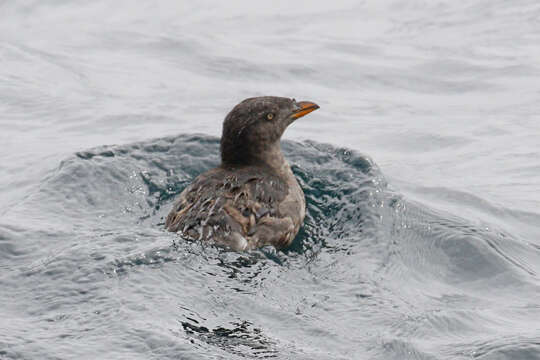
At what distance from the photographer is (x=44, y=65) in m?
16.2

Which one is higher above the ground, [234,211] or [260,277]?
[234,211]

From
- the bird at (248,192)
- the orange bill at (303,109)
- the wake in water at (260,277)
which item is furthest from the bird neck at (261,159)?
the wake in water at (260,277)

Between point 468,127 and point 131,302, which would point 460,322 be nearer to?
point 131,302

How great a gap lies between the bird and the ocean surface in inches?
7.8

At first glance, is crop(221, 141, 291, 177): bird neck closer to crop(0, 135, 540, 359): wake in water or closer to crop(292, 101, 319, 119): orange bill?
crop(292, 101, 319, 119): orange bill

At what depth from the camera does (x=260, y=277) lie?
300 inches

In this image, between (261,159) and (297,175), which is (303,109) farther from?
(297,175)

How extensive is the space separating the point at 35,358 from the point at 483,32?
14497 millimetres

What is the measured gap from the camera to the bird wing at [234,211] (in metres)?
8.01

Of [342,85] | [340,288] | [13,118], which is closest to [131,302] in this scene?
[340,288]

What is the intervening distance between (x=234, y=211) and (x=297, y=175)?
95.2 inches

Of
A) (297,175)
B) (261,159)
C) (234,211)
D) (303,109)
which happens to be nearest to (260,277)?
(234,211)

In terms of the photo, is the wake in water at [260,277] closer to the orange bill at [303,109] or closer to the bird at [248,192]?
the bird at [248,192]

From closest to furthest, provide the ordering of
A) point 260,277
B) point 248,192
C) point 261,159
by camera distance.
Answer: point 260,277, point 248,192, point 261,159
